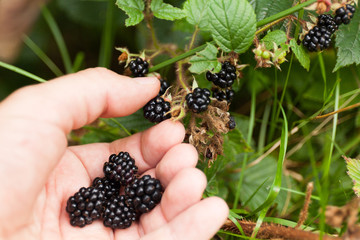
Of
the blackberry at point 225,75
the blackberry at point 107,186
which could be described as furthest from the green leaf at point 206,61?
the blackberry at point 107,186

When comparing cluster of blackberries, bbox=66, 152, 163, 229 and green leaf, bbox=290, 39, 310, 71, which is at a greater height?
green leaf, bbox=290, 39, 310, 71

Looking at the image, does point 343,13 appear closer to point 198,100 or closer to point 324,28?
point 324,28

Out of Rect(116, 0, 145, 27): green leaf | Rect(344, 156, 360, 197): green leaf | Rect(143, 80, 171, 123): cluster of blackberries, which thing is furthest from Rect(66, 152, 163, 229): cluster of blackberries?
Rect(344, 156, 360, 197): green leaf

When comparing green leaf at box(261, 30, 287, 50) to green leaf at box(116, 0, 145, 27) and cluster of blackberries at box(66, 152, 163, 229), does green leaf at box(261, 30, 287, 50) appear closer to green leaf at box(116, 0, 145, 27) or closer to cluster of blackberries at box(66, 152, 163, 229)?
green leaf at box(116, 0, 145, 27)

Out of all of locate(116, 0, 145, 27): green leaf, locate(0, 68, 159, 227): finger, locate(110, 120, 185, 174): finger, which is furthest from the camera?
locate(116, 0, 145, 27): green leaf

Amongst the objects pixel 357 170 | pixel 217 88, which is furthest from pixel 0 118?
pixel 357 170

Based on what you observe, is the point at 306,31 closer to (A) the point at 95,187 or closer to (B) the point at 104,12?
(A) the point at 95,187

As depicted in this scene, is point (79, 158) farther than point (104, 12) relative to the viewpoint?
No

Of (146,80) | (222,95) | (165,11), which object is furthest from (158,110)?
(165,11)
